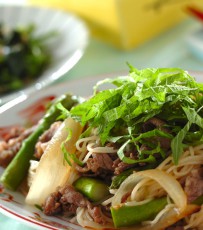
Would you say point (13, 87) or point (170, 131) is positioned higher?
point (13, 87)

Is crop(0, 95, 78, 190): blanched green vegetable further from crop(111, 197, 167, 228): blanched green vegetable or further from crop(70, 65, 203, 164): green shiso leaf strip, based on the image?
crop(111, 197, 167, 228): blanched green vegetable

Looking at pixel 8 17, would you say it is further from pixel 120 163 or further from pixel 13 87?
pixel 120 163

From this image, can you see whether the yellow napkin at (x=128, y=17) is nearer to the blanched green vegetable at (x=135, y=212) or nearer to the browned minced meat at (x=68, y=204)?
the browned minced meat at (x=68, y=204)

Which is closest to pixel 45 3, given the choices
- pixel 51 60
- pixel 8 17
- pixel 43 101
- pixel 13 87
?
pixel 8 17

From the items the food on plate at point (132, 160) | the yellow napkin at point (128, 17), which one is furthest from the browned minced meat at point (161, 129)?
the yellow napkin at point (128, 17)

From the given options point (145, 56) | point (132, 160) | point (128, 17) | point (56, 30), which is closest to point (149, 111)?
point (132, 160)

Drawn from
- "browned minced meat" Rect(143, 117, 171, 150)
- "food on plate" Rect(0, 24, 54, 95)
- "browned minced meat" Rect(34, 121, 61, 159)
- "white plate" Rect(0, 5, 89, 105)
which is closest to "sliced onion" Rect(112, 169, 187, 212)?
"browned minced meat" Rect(143, 117, 171, 150)

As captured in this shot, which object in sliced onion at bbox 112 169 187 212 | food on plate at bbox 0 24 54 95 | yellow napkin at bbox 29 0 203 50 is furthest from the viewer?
yellow napkin at bbox 29 0 203 50
